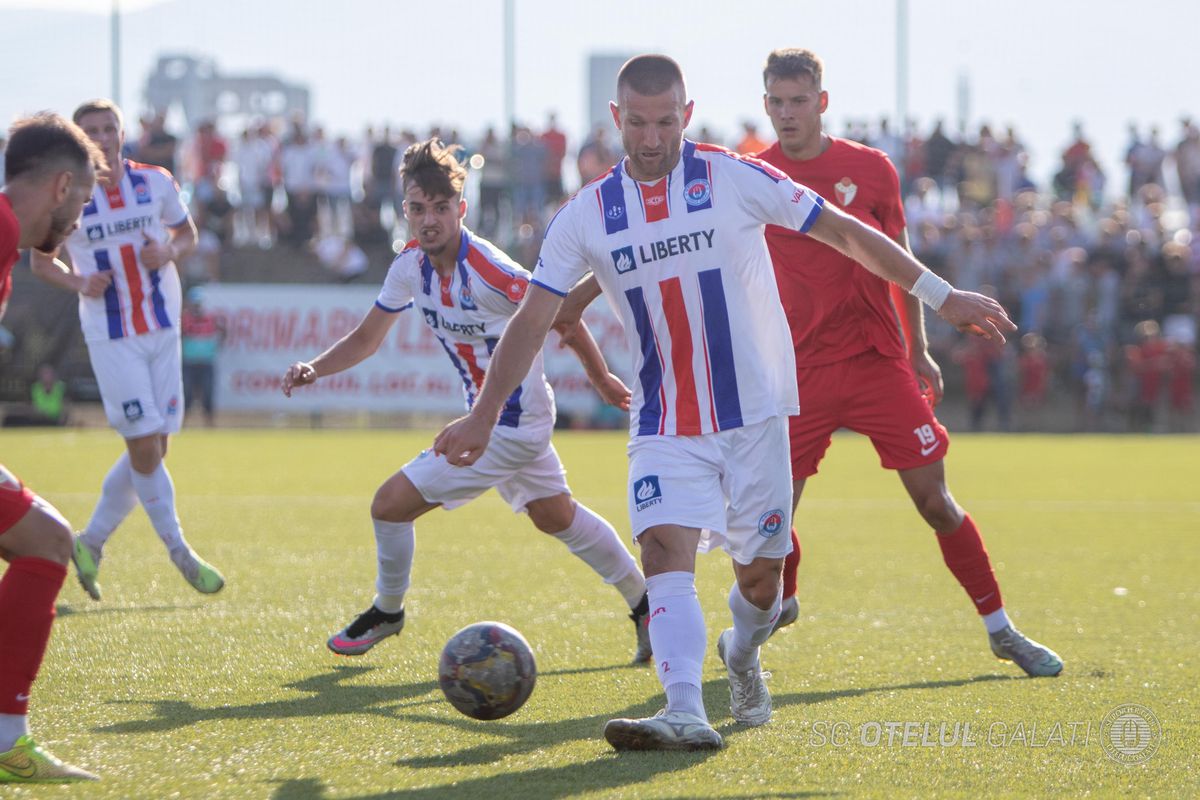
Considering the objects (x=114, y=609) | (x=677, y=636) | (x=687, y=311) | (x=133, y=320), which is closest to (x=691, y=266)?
(x=687, y=311)

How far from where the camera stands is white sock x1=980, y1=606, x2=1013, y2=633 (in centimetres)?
616

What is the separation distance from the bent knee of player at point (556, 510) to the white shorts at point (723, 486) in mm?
1594

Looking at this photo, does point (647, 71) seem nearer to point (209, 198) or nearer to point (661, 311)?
point (661, 311)

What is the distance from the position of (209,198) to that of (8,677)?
2293cm

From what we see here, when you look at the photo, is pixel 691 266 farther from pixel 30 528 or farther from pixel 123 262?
pixel 123 262

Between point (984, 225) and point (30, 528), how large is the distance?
76.1ft

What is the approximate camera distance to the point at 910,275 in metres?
4.76

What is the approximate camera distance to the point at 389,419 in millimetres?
25906

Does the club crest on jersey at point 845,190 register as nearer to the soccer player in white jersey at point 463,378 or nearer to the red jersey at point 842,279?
the red jersey at point 842,279

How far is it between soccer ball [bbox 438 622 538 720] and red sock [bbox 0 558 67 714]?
4.19 ft

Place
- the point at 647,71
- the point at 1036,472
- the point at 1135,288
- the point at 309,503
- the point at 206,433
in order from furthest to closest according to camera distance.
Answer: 1. the point at 1135,288
2. the point at 206,433
3. the point at 1036,472
4. the point at 309,503
5. the point at 647,71

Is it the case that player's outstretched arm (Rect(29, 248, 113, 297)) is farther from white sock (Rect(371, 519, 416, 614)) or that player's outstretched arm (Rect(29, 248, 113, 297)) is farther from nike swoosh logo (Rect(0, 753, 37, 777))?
nike swoosh logo (Rect(0, 753, 37, 777))

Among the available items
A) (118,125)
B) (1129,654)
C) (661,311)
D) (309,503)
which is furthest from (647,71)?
(309,503)

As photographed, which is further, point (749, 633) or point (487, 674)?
point (749, 633)
